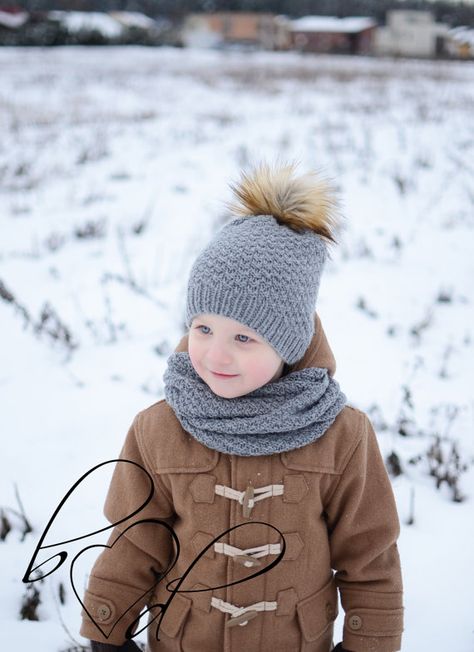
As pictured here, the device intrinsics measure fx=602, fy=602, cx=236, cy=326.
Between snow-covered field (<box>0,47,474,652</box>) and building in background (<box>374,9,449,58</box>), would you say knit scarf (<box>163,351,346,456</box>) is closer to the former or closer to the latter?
snow-covered field (<box>0,47,474,652</box>)

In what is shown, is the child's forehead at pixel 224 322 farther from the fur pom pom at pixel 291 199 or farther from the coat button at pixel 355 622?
the coat button at pixel 355 622

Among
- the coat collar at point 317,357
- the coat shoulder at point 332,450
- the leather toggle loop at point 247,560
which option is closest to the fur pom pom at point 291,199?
the coat collar at point 317,357

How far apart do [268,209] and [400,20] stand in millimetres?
54928

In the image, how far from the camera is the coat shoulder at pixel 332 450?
1606 millimetres

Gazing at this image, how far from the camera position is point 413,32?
47.0 m

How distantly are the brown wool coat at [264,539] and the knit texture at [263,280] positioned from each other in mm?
191

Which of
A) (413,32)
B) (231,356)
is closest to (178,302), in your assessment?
(231,356)

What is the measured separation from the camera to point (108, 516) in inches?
68.2

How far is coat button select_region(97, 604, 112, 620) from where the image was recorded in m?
1.69

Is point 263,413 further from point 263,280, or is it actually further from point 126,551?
point 126,551

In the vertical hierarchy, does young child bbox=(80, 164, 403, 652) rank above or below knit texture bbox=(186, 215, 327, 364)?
below

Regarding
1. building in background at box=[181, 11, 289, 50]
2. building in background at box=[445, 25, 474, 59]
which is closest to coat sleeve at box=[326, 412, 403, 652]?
building in background at box=[445, 25, 474, 59]

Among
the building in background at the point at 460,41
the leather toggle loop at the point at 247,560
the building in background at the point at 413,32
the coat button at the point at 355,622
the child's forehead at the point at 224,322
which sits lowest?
the coat button at the point at 355,622

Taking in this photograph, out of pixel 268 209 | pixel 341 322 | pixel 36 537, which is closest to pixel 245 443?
pixel 268 209
